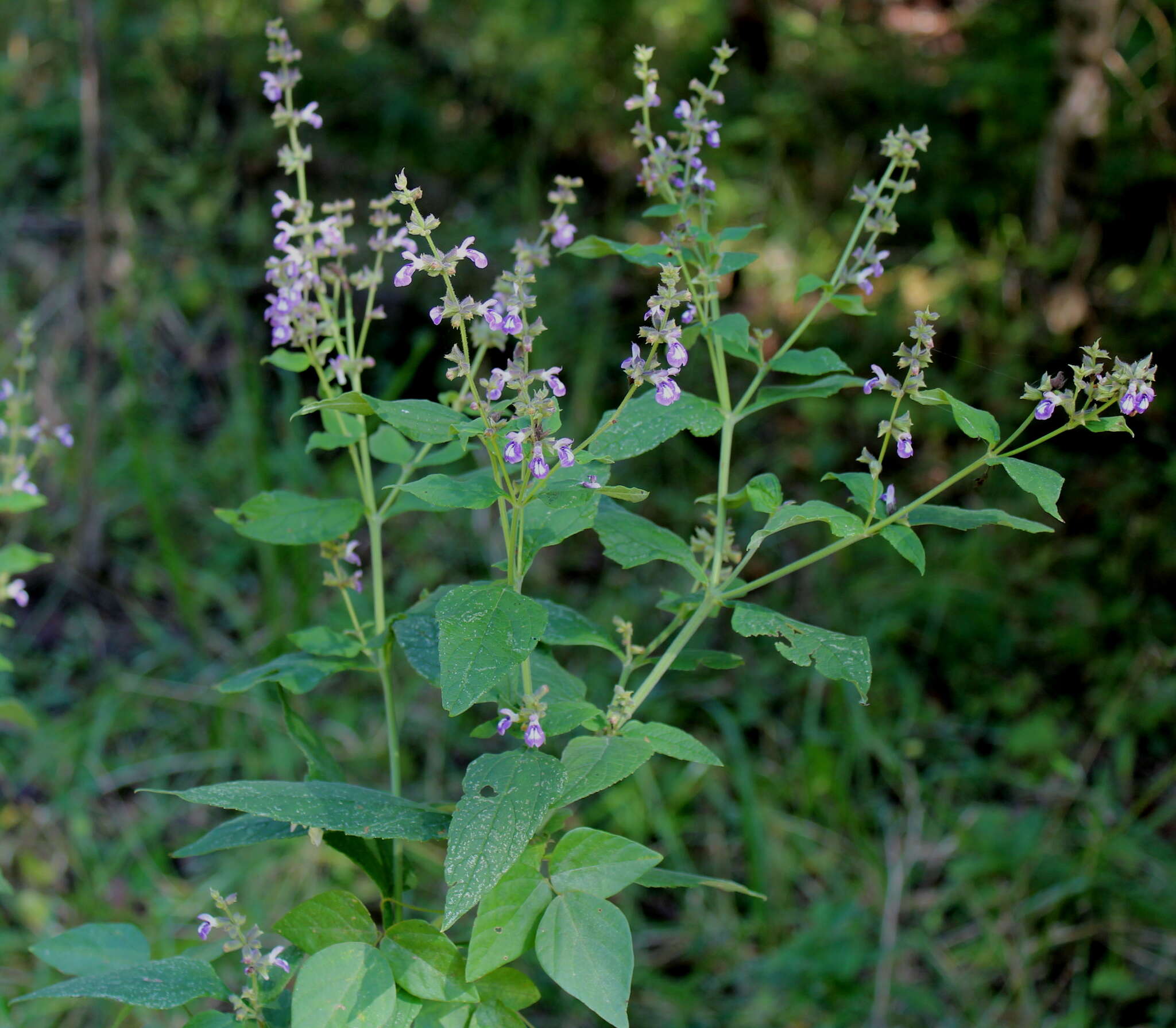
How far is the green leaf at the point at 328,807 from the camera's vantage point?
39.2 inches

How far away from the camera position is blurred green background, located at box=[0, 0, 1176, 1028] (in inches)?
122

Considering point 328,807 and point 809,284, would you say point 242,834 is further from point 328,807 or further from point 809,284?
point 809,284

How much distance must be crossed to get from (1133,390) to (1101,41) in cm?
423

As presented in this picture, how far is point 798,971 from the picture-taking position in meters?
2.91

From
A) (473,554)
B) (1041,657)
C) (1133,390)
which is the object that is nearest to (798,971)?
(1041,657)

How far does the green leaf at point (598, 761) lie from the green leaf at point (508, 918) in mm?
81

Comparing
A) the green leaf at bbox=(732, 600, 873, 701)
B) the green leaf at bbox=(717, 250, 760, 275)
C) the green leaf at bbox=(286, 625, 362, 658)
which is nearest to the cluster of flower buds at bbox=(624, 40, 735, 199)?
the green leaf at bbox=(717, 250, 760, 275)

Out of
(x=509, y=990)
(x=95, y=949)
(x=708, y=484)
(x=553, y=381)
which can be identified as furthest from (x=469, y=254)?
(x=708, y=484)

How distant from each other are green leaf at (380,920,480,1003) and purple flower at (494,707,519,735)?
208mm

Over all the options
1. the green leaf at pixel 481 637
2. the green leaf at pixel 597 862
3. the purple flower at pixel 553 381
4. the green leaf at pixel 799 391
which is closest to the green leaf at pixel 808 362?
the green leaf at pixel 799 391

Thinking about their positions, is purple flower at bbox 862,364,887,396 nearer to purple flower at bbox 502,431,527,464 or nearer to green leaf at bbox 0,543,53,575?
purple flower at bbox 502,431,527,464

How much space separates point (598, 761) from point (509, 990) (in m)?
0.26

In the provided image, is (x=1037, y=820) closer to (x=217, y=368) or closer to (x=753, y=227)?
(x=753, y=227)

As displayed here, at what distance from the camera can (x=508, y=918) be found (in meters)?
1.06
